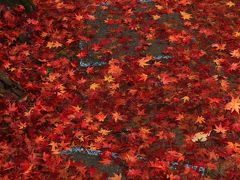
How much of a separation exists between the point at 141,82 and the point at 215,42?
1818 mm

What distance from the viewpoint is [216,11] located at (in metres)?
7.66

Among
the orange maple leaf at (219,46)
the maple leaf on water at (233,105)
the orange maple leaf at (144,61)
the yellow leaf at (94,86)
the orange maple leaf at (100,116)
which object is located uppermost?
the orange maple leaf at (219,46)

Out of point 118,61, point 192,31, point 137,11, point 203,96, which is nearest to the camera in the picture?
point 203,96

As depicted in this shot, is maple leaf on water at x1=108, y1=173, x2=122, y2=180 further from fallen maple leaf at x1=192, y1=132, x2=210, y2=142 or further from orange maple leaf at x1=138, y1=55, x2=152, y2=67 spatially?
orange maple leaf at x1=138, y1=55, x2=152, y2=67

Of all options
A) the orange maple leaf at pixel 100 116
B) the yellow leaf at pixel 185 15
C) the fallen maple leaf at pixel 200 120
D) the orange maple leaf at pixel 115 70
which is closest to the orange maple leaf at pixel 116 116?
the orange maple leaf at pixel 100 116

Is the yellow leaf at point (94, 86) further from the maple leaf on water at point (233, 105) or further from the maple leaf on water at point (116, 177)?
the maple leaf on water at point (233, 105)

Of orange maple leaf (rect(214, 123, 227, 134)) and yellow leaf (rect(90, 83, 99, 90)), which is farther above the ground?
orange maple leaf (rect(214, 123, 227, 134))

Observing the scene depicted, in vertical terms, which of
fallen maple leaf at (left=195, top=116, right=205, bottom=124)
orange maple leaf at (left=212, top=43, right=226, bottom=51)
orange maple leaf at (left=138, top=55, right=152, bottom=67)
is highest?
orange maple leaf at (left=212, top=43, right=226, bottom=51)

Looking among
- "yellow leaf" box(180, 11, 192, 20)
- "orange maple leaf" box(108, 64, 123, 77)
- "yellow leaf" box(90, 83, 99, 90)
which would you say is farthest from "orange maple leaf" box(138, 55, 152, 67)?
"yellow leaf" box(180, 11, 192, 20)

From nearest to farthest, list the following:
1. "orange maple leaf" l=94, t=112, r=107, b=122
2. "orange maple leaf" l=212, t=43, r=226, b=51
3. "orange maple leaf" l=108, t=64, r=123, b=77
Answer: "orange maple leaf" l=94, t=112, r=107, b=122 → "orange maple leaf" l=108, t=64, r=123, b=77 → "orange maple leaf" l=212, t=43, r=226, b=51

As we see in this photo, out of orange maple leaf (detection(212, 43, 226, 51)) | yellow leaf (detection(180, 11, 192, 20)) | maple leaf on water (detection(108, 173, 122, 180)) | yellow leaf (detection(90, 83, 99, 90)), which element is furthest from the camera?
yellow leaf (detection(180, 11, 192, 20))

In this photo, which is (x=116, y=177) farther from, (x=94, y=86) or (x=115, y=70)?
(x=115, y=70)

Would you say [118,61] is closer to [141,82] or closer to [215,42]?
[141,82]


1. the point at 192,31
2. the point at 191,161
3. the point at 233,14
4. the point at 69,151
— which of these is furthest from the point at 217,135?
the point at 233,14
